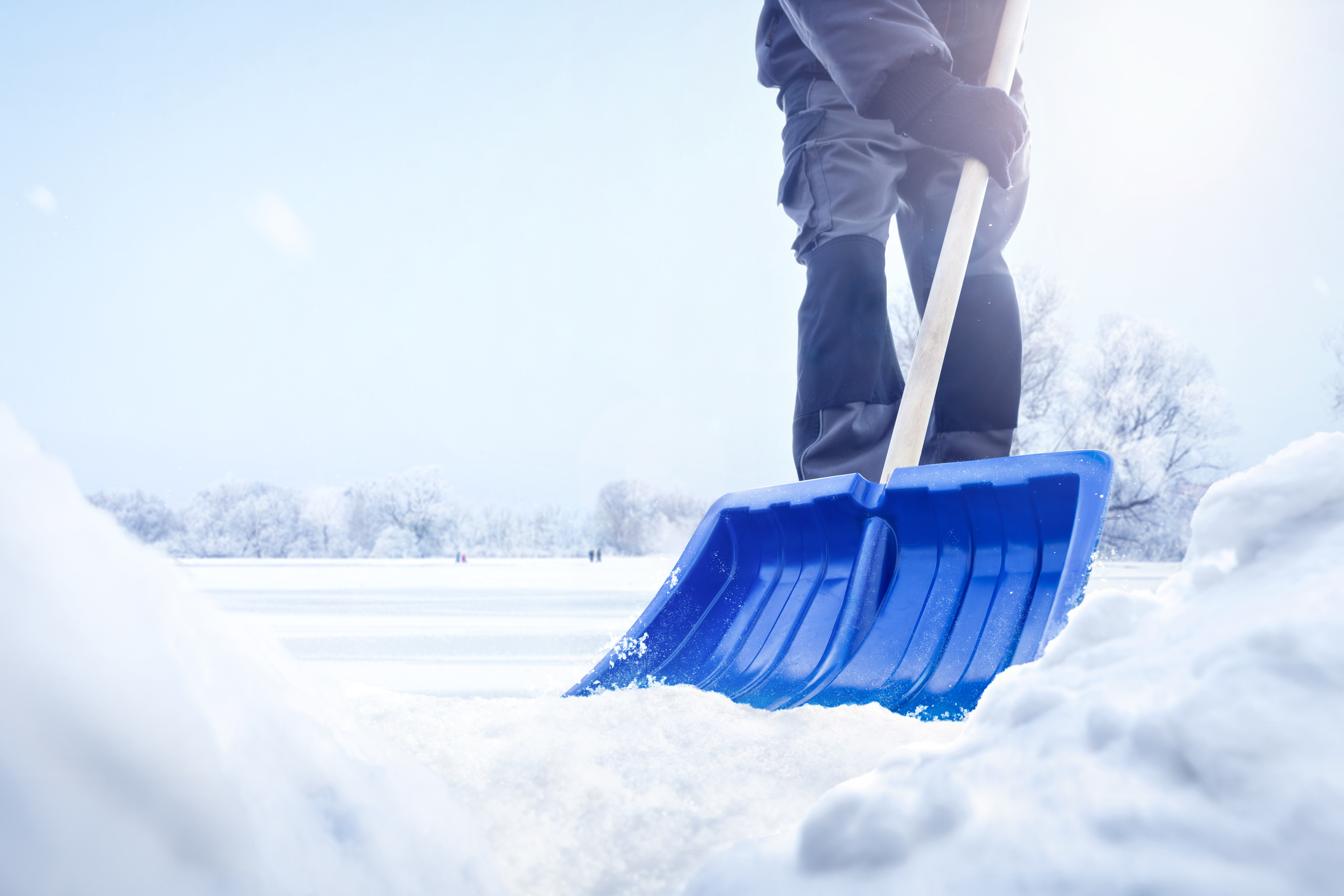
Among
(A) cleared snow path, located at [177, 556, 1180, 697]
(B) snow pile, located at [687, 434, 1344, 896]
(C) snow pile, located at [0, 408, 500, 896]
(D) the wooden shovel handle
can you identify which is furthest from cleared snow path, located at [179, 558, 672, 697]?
(D) the wooden shovel handle

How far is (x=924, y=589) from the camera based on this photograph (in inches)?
44.1

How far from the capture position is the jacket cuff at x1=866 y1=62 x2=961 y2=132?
53.7 inches

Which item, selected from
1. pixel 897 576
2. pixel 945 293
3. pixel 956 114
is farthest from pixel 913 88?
pixel 897 576

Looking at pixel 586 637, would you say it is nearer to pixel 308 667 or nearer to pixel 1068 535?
pixel 1068 535

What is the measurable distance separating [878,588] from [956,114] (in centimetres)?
82

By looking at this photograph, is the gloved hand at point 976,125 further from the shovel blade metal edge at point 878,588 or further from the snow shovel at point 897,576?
the shovel blade metal edge at point 878,588

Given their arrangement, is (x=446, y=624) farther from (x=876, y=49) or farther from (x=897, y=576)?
(x=876, y=49)

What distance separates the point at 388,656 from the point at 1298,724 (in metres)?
1.72

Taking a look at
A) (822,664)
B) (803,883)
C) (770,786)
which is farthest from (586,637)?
(803,883)

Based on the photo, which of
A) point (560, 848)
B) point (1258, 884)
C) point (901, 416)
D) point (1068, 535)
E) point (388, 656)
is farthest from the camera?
point (388, 656)

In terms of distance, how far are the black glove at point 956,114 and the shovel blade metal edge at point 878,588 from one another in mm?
602

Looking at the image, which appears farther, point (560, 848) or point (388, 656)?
point (388, 656)

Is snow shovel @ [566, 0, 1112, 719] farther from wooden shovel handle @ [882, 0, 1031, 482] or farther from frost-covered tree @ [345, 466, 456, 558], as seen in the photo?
frost-covered tree @ [345, 466, 456, 558]

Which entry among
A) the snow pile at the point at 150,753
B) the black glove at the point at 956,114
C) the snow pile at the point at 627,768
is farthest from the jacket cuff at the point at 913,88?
the snow pile at the point at 150,753
